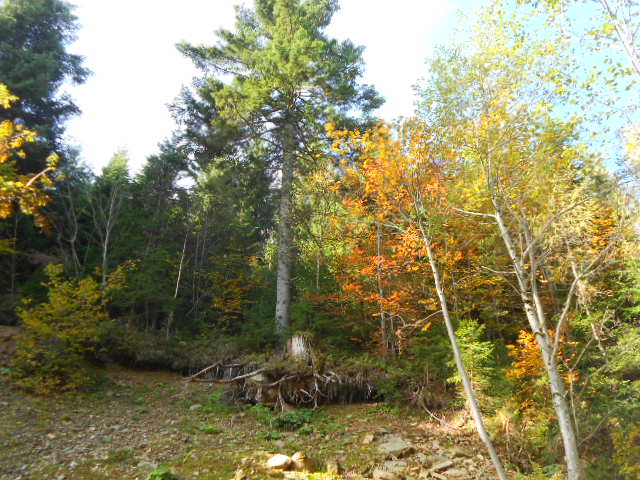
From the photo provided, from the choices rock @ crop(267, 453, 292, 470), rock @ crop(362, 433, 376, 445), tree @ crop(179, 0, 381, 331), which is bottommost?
rock @ crop(362, 433, 376, 445)

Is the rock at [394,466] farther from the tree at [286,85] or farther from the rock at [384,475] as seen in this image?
the tree at [286,85]

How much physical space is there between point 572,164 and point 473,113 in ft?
6.01

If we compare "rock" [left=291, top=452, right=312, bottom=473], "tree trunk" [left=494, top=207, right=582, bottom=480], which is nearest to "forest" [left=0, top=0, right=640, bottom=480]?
"tree trunk" [left=494, top=207, right=582, bottom=480]

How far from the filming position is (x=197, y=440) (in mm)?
6613

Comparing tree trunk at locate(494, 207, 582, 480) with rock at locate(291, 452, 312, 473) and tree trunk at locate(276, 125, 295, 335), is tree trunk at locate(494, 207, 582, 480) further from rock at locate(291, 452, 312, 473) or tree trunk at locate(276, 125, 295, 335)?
tree trunk at locate(276, 125, 295, 335)

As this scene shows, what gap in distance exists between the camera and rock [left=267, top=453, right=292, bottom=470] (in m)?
5.41

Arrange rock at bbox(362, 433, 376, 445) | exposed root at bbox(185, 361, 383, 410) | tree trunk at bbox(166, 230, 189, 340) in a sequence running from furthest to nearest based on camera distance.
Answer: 1. tree trunk at bbox(166, 230, 189, 340)
2. exposed root at bbox(185, 361, 383, 410)
3. rock at bbox(362, 433, 376, 445)

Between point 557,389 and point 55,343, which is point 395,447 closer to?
point 557,389

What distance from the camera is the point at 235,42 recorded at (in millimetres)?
12945

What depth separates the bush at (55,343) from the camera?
8.59 meters

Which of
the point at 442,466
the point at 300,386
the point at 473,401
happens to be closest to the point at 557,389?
the point at 473,401

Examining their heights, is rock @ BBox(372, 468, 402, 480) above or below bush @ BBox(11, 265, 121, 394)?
below

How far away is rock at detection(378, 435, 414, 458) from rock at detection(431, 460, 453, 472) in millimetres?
563

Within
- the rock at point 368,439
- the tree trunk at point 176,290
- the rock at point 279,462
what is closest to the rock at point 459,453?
the rock at point 368,439
